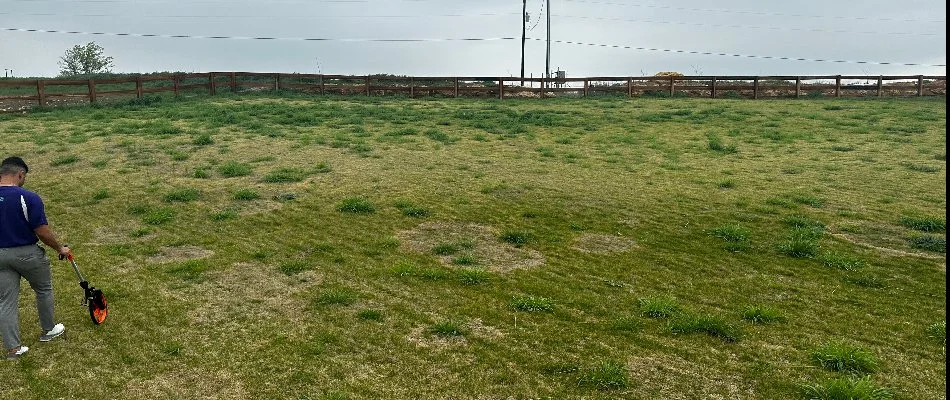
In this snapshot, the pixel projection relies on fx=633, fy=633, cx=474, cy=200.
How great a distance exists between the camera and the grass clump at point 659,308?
7.52 metres

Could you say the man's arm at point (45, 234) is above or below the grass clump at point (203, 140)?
below

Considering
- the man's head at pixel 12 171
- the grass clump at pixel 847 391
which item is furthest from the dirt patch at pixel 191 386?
the grass clump at pixel 847 391

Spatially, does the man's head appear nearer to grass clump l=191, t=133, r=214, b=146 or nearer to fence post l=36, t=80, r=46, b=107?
grass clump l=191, t=133, r=214, b=146

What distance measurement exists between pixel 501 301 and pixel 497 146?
43.6ft

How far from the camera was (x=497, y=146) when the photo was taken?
68.8 feet

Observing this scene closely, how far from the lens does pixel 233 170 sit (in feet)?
53.1

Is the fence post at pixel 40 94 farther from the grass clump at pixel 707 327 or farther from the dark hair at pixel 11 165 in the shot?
the grass clump at pixel 707 327

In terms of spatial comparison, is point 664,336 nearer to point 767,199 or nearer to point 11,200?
point 11,200

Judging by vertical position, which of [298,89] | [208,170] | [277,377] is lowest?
[277,377]

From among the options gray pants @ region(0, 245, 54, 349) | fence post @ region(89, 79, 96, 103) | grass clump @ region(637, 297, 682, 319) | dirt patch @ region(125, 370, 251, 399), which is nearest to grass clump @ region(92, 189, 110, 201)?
gray pants @ region(0, 245, 54, 349)

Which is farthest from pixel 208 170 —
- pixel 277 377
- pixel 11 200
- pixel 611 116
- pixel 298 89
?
pixel 298 89

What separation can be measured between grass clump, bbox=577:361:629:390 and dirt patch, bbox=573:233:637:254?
4.25 m

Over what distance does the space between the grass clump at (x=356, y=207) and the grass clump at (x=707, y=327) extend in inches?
278

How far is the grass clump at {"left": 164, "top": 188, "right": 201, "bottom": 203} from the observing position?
1348 cm
